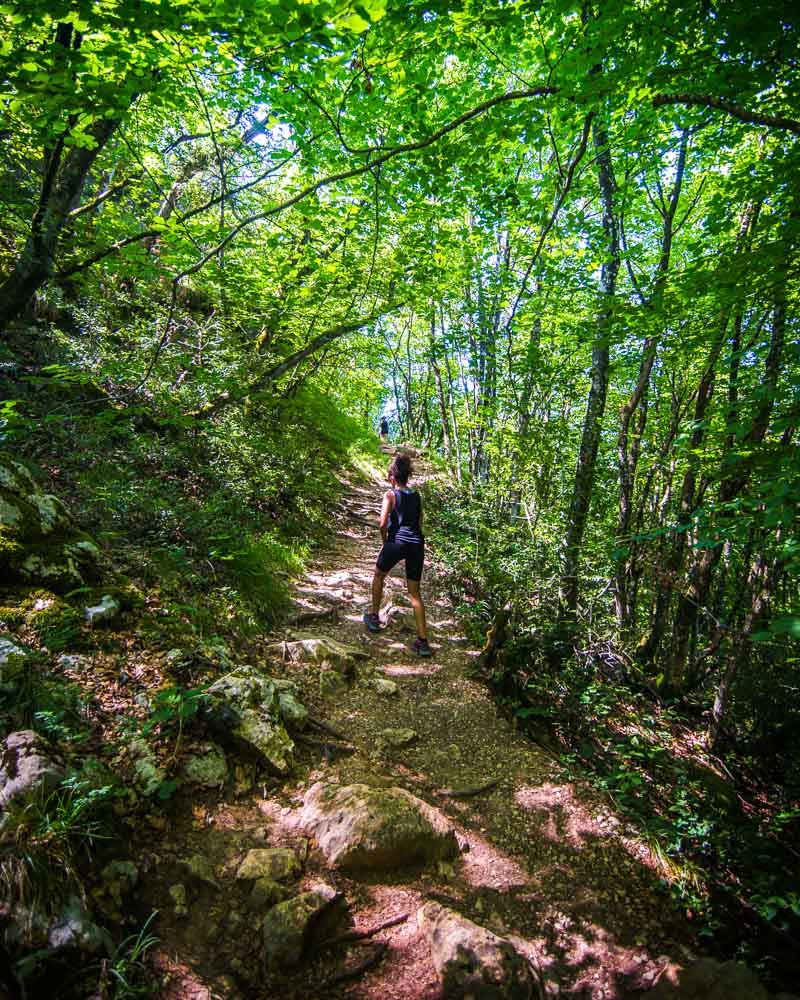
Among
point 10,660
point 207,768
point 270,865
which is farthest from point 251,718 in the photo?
point 10,660

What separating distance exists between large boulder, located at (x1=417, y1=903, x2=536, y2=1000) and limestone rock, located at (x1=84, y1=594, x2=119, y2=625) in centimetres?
291

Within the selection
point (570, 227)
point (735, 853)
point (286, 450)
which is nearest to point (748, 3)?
point (570, 227)

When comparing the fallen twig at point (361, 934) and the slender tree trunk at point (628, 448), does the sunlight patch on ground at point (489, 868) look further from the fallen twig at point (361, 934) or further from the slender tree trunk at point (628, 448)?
the slender tree trunk at point (628, 448)

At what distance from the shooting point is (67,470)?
5152mm

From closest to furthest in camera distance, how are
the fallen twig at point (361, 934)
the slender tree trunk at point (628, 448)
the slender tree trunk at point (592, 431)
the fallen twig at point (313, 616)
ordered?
the fallen twig at point (361, 934), the fallen twig at point (313, 616), the slender tree trunk at point (592, 431), the slender tree trunk at point (628, 448)

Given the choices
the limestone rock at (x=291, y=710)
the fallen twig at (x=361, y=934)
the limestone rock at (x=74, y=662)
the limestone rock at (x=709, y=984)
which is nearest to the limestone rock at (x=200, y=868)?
the fallen twig at (x=361, y=934)

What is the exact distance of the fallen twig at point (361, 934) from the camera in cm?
221

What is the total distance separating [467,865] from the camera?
2936 millimetres

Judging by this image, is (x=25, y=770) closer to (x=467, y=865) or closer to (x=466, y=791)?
(x=467, y=865)

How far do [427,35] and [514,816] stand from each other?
630 centimetres

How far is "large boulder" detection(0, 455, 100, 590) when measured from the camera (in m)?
3.16

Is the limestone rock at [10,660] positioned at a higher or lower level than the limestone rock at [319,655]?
higher

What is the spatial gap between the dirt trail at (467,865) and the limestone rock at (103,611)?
155 centimetres

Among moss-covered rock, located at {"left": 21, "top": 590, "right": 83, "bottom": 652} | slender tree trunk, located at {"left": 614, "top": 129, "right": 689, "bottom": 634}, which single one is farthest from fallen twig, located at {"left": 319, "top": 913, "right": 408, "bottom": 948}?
slender tree trunk, located at {"left": 614, "top": 129, "right": 689, "bottom": 634}
